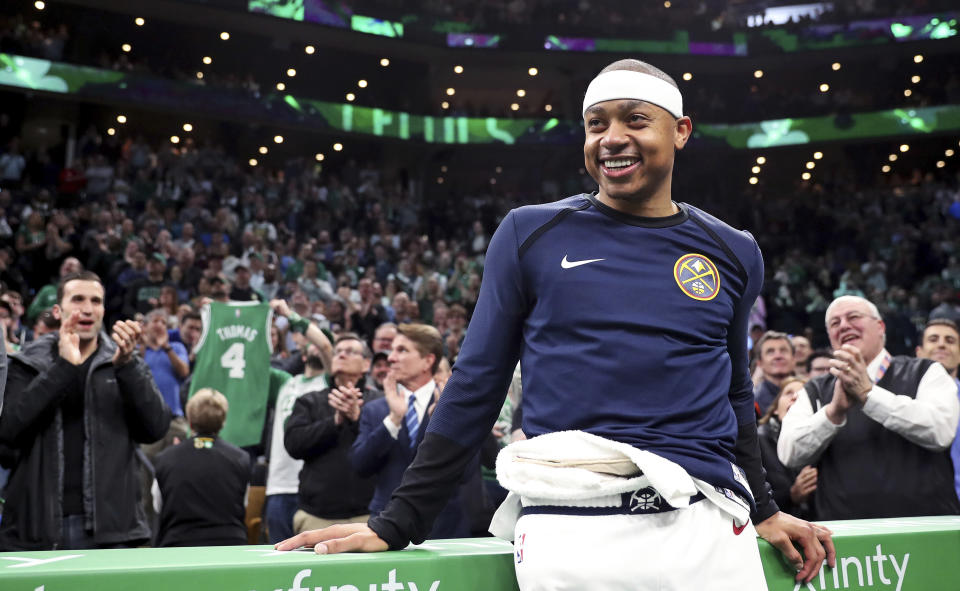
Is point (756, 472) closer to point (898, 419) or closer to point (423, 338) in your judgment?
point (898, 419)

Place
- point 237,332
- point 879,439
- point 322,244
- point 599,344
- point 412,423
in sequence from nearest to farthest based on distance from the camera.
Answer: point 599,344
point 879,439
point 412,423
point 237,332
point 322,244

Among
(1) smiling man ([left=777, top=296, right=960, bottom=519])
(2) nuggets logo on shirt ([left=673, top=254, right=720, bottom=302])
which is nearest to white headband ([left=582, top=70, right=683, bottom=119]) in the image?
(2) nuggets logo on shirt ([left=673, top=254, right=720, bottom=302])

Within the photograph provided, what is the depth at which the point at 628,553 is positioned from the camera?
1760 mm

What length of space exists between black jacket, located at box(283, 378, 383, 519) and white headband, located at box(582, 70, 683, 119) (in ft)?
12.2

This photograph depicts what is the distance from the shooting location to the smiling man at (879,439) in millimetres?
3871

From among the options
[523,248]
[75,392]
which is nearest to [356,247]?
[75,392]

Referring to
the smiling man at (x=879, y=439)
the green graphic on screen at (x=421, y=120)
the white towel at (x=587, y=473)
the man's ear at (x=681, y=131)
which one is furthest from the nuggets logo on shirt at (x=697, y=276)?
the green graphic on screen at (x=421, y=120)

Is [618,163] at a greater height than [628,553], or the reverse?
[618,163]

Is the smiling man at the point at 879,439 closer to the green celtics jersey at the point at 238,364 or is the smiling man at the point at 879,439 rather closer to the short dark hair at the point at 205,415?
the short dark hair at the point at 205,415

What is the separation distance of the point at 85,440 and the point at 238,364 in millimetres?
3074

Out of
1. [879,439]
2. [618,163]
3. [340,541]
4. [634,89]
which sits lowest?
[879,439]

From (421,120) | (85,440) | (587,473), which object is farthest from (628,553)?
(421,120)

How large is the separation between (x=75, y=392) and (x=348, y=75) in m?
25.8

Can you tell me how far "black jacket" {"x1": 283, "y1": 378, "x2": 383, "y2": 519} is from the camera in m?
5.40
